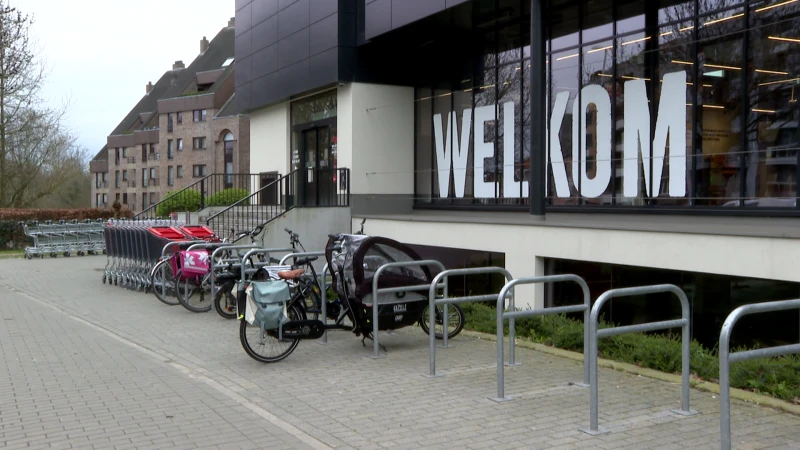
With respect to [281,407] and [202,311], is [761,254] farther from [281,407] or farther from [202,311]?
[202,311]

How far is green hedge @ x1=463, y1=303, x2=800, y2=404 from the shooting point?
22.5ft

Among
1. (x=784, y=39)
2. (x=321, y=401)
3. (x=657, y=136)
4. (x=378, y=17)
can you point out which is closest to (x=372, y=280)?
(x=321, y=401)

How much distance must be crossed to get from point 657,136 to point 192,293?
8.10m

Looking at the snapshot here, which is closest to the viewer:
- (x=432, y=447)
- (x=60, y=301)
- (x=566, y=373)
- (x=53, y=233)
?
(x=432, y=447)

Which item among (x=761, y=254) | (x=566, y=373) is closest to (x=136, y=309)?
(x=566, y=373)

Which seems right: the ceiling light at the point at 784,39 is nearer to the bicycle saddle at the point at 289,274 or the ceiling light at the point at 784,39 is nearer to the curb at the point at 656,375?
the curb at the point at 656,375

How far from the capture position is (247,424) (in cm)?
617

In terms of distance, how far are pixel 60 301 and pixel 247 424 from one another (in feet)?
31.5

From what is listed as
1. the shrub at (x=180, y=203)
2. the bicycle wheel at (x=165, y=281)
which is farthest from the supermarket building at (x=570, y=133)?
the bicycle wheel at (x=165, y=281)

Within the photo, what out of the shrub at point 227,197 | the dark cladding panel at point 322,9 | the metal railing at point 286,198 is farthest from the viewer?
the shrub at point 227,197

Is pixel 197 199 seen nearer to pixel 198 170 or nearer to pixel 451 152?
pixel 451 152

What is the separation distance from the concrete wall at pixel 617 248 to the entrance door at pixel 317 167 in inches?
196

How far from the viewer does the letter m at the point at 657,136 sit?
12.1 meters

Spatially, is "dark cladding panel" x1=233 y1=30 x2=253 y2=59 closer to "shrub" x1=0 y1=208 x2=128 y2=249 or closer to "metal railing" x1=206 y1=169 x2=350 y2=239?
"metal railing" x1=206 y1=169 x2=350 y2=239
